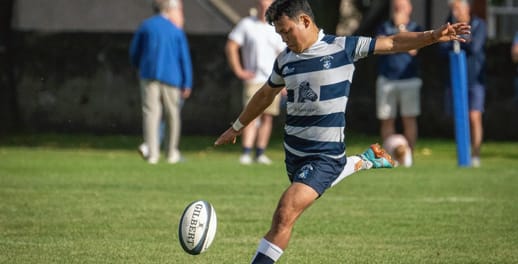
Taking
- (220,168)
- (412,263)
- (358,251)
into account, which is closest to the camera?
(412,263)

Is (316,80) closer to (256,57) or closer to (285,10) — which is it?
(285,10)

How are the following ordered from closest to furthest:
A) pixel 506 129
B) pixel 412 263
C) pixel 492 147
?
pixel 412 263
pixel 492 147
pixel 506 129

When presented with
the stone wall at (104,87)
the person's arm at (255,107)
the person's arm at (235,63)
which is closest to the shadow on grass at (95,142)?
the stone wall at (104,87)

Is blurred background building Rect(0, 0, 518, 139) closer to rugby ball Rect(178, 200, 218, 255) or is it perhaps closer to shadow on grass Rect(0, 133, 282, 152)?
shadow on grass Rect(0, 133, 282, 152)

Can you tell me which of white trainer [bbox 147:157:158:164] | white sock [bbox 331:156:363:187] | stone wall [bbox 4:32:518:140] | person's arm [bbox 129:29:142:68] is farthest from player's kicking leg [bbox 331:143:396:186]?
stone wall [bbox 4:32:518:140]

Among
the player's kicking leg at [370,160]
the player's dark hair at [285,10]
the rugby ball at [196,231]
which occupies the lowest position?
the rugby ball at [196,231]

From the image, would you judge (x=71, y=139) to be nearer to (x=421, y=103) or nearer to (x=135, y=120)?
(x=135, y=120)

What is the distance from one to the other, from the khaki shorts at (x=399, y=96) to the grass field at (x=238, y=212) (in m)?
0.86

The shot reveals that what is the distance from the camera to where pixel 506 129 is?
24.4m

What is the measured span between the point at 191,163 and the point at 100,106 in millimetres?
8537

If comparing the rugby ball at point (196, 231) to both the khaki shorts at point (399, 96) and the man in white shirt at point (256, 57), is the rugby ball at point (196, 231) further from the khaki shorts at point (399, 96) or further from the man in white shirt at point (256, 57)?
the khaki shorts at point (399, 96)

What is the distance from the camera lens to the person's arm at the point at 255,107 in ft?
26.2

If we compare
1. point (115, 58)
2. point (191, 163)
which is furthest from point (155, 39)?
point (115, 58)

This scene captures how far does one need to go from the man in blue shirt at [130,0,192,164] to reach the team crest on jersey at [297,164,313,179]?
32.8 feet
